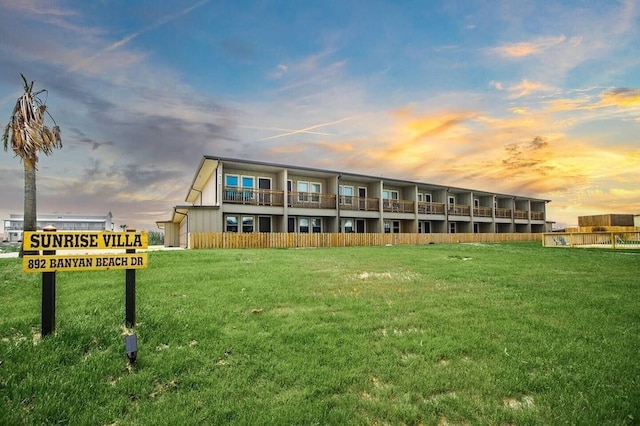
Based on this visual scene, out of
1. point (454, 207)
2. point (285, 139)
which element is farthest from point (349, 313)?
point (454, 207)

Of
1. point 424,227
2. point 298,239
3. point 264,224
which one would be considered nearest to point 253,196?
point 264,224

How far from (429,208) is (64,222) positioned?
56.6 meters

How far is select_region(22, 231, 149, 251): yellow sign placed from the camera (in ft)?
15.5

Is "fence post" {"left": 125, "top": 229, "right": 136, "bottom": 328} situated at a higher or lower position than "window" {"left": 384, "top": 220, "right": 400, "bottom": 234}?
lower

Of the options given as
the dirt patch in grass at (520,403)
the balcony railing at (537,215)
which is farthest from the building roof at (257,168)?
the dirt patch in grass at (520,403)

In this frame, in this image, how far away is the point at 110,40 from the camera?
1600 cm

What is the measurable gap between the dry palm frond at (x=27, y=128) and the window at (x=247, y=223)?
531 inches

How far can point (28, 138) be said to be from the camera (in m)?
16.7

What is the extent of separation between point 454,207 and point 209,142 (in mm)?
29206

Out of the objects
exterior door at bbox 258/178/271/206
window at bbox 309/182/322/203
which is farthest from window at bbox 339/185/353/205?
exterior door at bbox 258/178/271/206

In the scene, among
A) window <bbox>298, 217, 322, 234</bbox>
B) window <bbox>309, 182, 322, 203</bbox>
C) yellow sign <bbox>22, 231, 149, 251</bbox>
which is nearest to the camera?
yellow sign <bbox>22, 231, 149, 251</bbox>

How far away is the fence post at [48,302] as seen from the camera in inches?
186

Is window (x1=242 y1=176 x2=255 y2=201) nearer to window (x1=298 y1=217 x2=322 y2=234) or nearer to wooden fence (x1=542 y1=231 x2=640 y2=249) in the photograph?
window (x1=298 y1=217 x2=322 y2=234)

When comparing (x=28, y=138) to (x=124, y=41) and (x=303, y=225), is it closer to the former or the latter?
(x=124, y=41)
